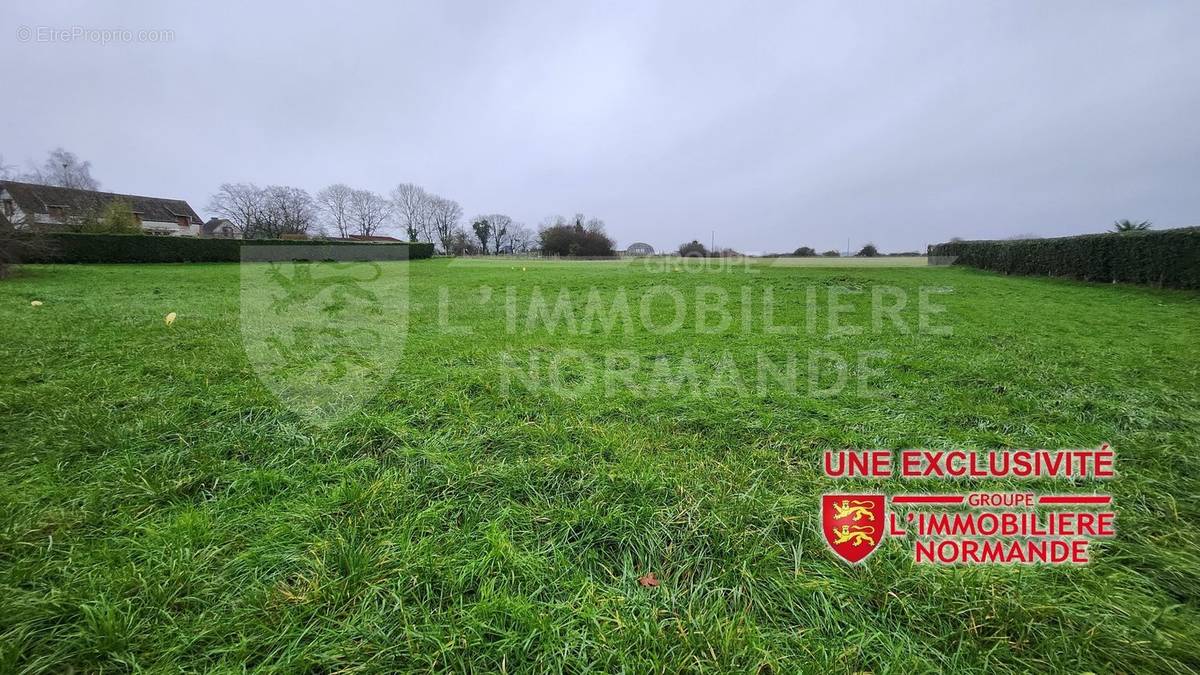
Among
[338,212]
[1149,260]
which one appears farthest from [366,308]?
[338,212]

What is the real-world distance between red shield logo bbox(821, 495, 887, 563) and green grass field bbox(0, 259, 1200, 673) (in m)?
→ 0.07

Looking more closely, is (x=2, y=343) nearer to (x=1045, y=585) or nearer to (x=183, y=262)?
(x=1045, y=585)

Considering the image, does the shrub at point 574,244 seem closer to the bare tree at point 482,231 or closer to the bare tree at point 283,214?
the bare tree at point 482,231

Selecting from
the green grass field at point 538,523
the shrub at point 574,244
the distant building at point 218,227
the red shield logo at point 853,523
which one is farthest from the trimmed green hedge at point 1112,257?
the distant building at point 218,227

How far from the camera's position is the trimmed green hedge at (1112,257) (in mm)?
11573

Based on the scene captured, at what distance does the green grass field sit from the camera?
144cm

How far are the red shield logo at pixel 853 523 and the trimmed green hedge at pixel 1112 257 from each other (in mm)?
17975

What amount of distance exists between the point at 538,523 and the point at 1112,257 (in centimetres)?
2197

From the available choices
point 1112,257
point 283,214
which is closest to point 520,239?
point 283,214

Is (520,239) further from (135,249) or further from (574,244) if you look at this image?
(135,249)

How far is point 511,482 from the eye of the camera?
236 cm

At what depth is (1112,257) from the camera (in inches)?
547

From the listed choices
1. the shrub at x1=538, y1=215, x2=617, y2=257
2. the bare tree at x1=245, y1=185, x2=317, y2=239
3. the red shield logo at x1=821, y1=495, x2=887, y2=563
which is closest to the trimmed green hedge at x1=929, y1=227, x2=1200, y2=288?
the red shield logo at x1=821, y1=495, x2=887, y2=563

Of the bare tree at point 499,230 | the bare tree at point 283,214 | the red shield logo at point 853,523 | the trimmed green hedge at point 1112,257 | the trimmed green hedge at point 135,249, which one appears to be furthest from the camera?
the bare tree at point 499,230
